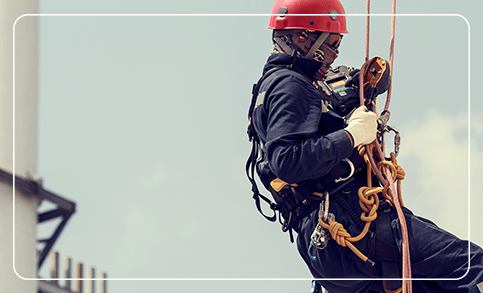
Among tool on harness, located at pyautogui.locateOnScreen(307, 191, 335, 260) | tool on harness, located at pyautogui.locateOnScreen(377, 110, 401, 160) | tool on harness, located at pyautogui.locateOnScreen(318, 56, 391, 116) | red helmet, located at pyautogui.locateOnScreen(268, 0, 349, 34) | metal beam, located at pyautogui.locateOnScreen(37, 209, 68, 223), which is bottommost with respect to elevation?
metal beam, located at pyautogui.locateOnScreen(37, 209, 68, 223)

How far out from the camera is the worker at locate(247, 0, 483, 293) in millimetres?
4387

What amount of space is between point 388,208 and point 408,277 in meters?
0.49

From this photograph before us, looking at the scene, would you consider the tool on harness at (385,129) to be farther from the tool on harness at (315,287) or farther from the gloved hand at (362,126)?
the tool on harness at (315,287)

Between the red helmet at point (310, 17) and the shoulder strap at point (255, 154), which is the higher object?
the red helmet at point (310, 17)

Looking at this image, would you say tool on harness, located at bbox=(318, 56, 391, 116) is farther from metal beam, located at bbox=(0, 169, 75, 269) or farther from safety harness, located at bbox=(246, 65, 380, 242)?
metal beam, located at bbox=(0, 169, 75, 269)

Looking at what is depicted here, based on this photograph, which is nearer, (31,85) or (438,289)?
(438,289)

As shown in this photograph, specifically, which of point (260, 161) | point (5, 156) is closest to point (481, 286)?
point (260, 161)

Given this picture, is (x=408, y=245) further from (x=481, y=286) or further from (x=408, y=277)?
(x=481, y=286)

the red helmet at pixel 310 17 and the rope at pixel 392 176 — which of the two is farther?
the red helmet at pixel 310 17

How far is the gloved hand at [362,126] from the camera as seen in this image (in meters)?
4.45

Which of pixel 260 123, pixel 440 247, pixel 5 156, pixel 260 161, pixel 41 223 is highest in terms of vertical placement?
pixel 260 123

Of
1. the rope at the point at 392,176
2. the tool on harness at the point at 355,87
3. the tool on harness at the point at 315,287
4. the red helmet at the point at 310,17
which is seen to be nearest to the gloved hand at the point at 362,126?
the rope at the point at 392,176

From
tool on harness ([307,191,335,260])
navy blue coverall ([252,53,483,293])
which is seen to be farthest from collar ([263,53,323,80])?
tool on harness ([307,191,335,260])

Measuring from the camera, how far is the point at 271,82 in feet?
15.0
